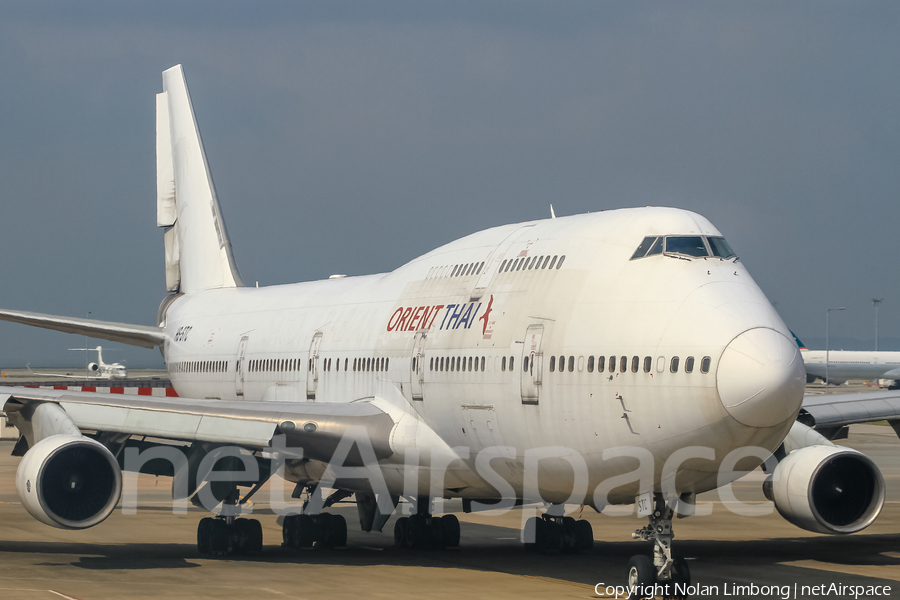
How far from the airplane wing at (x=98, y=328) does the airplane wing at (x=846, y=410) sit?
54.7ft

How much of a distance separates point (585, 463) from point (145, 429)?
24.9 ft

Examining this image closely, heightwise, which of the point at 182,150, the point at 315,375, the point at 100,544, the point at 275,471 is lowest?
the point at 100,544

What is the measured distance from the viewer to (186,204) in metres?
32.4

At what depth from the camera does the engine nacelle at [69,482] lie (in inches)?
679

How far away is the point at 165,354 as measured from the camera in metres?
31.8

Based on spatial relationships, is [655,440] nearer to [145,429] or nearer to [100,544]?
[145,429]

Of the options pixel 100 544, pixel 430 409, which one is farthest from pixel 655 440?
pixel 100 544

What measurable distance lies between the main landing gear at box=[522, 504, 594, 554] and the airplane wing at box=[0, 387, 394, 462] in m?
3.84

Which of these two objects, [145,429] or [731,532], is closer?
[145,429]

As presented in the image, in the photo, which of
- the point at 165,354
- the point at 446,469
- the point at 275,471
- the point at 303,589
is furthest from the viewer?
the point at 165,354

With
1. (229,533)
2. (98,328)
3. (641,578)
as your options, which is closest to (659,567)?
(641,578)

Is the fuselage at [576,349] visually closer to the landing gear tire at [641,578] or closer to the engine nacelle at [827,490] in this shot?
the landing gear tire at [641,578]

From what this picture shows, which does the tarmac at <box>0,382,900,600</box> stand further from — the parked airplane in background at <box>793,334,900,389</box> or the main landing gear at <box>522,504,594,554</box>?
the parked airplane in background at <box>793,334,900,389</box>

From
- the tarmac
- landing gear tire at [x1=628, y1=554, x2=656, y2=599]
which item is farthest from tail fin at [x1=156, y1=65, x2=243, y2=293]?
landing gear tire at [x1=628, y1=554, x2=656, y2=599]
